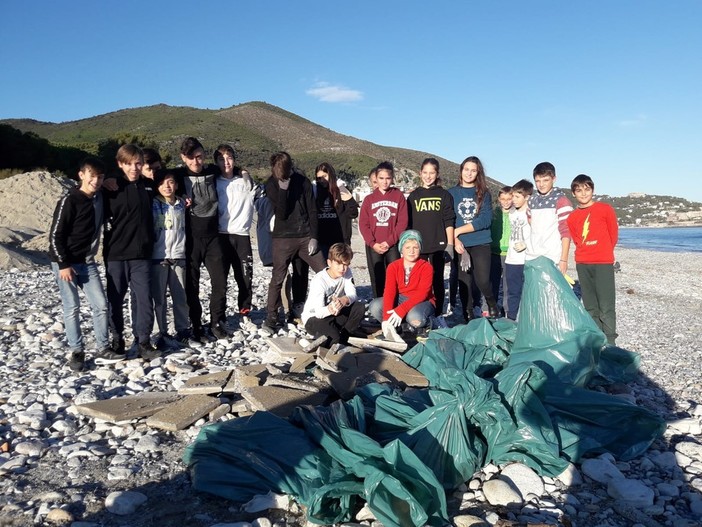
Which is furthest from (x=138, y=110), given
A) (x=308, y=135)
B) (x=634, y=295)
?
(x=634, y=295)

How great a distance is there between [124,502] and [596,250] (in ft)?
16.1

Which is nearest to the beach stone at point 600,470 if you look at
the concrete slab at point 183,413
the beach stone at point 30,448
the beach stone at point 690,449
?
the beach stone at point 690,449

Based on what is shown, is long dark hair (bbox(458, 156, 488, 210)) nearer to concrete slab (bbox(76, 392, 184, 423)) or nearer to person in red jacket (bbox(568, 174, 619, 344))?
person in red jacket (bbox(568, 174, 619, 344))

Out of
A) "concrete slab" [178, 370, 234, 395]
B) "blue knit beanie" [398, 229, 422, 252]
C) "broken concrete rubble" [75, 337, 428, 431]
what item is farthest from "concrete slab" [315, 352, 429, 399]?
"blue knit beanie" [398, 229, 422, 252]

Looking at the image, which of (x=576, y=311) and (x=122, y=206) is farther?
(x=122, y=206)

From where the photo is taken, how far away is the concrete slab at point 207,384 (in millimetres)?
4156

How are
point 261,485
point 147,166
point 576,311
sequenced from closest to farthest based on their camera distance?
point 261,485, point 576,311, point 147,166

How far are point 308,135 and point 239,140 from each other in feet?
64.0

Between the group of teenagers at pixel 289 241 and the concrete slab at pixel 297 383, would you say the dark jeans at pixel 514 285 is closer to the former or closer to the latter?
the group of teenagers at pixel 289 241

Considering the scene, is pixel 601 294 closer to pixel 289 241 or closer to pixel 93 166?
pixel 289 241

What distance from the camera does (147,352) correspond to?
5168mm

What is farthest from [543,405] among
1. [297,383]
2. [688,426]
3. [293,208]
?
[293,208]

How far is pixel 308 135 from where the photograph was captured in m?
86.7

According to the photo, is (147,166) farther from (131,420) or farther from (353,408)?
(353,408)
